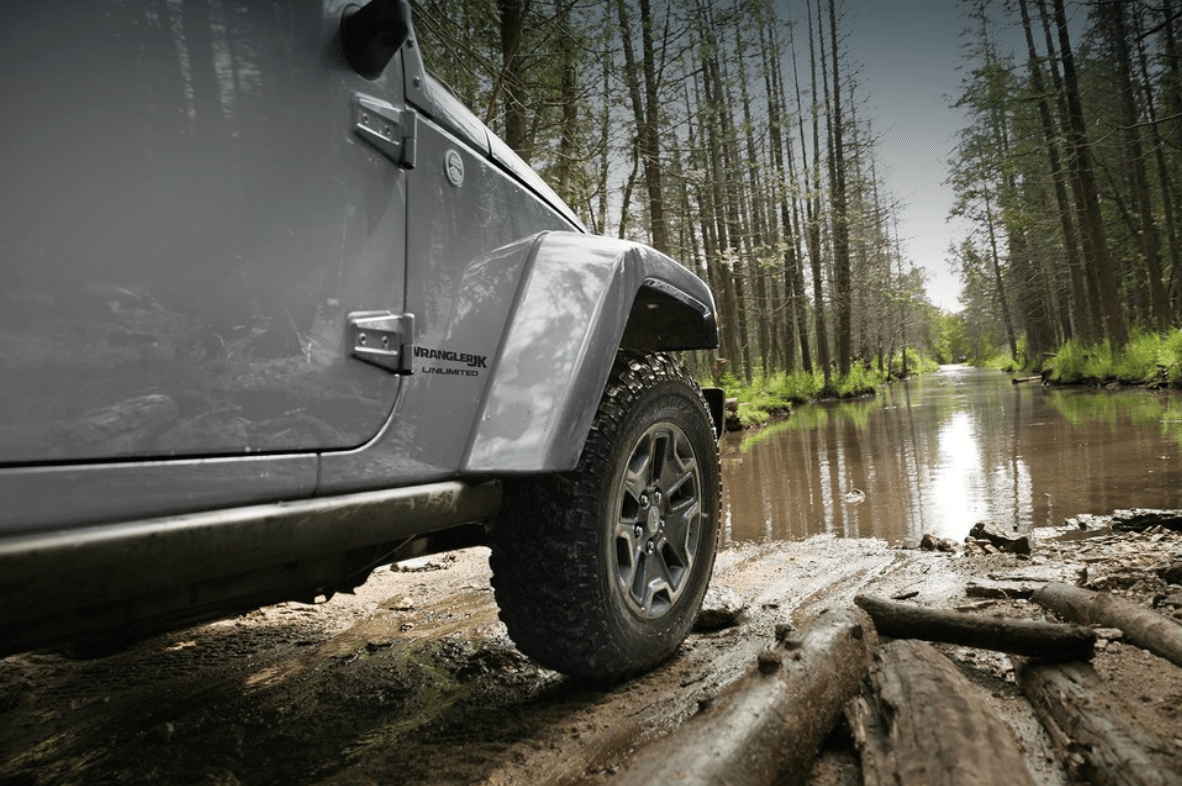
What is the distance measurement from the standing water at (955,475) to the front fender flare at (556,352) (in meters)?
2.70

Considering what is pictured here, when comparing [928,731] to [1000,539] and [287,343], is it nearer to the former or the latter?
[287,343]

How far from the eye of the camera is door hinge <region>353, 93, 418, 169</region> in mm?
1445

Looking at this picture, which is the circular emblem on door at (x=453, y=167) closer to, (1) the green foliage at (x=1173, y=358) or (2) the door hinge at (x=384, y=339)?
(2) the door hinge at (x=384, y=339)

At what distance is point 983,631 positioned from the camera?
1.82m

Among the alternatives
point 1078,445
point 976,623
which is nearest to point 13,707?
point 976,623

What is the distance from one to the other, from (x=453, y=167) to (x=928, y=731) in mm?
1688

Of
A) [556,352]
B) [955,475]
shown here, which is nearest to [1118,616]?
[556,352]

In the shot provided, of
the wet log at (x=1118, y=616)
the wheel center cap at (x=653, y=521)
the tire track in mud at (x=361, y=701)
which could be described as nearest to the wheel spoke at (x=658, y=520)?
the wheel center cap at (x=653, y=521)

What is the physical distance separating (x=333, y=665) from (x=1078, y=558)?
3.27 m

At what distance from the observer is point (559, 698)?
6.42 feet

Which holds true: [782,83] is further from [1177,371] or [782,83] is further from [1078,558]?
[1078,558]

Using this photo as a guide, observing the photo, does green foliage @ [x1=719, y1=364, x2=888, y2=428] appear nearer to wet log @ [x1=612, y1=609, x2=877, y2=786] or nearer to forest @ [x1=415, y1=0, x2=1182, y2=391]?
forest @ [x1=415, y1=0, x2=1182, y2=391]

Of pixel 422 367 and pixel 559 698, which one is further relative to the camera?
pixel 559 698

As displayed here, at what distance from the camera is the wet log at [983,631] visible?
1.69 meters
